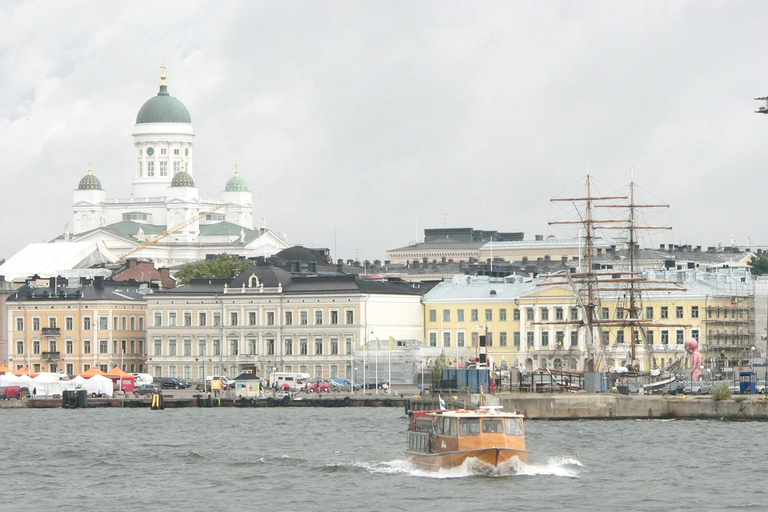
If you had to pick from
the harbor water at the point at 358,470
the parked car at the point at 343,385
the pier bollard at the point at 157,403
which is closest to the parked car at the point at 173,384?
the parked car at the point at 343,385

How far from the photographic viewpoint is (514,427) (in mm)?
56312

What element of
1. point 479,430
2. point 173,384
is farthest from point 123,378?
point 479,430

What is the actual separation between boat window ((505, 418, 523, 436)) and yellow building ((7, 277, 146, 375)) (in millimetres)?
81649

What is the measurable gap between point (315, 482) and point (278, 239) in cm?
13548

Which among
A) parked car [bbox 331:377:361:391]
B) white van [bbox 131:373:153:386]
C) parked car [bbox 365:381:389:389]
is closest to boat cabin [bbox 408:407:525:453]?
parked car [bbox 365:381:389:389]

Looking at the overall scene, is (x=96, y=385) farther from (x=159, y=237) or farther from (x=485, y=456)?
(x=159, y=237)

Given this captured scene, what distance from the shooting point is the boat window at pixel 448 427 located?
56.3 metres

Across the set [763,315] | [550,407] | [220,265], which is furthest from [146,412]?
[220,265]

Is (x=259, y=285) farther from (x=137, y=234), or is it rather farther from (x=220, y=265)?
(x=137, y=234)

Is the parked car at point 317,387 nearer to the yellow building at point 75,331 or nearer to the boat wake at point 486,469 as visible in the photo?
the yellow building at point 75,331

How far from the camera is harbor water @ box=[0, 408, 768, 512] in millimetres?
54812

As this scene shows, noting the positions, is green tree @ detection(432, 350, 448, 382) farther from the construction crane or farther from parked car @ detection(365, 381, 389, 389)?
the construction crane

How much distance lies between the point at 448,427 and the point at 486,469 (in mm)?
1492

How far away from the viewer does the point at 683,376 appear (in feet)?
340
